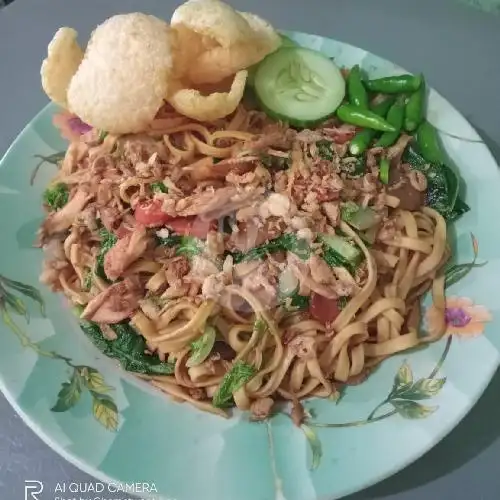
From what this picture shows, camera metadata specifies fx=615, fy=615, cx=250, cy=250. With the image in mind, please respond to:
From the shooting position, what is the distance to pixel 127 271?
2471 mm

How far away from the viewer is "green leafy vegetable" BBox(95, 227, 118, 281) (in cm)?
251

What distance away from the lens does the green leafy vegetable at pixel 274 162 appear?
2619 mm

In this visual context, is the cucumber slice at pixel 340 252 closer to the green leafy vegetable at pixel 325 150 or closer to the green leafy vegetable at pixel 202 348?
the green leafy vegetable at pixel 325 150

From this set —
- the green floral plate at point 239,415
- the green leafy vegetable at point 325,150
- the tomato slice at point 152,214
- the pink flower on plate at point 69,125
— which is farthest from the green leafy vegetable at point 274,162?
the pink flower on plate at point 69,125

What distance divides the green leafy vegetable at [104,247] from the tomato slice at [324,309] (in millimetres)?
846

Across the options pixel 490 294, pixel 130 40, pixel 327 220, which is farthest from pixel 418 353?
pixel 130 40

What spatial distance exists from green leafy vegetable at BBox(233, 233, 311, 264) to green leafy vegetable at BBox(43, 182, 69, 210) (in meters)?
0.87

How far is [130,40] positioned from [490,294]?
5.82 ft

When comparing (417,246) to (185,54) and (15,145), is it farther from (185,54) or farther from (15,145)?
(15,145)

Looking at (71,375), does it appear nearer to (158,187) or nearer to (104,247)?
(104,247)

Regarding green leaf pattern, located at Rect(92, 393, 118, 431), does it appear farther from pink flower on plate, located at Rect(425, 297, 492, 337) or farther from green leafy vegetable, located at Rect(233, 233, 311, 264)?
pink flower on plate, located at Rect(425, 297, 492, 337)

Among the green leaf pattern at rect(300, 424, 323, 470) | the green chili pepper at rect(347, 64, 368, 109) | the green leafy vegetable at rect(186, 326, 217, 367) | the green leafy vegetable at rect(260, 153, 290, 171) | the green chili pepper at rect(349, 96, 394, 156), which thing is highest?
the green chili pepper at rect(347, 64, 368, 109)

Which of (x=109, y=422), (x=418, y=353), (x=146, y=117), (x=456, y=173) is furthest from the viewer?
(x=456, y=173)

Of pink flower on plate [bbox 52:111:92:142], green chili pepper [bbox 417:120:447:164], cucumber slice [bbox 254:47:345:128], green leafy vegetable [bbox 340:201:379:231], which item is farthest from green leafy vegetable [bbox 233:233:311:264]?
pink flower on plate [bbox 52:111:92:142]
